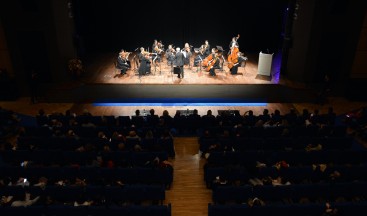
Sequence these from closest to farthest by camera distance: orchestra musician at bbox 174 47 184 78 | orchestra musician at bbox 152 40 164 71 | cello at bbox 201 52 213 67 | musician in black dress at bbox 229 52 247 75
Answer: orchestra musician at bbox 174 47 184 78, musician in black dress at bbox 229 52 247 75, cello at bbox 201 52 213 67, orchestra musician at bbox 152 40 164 71

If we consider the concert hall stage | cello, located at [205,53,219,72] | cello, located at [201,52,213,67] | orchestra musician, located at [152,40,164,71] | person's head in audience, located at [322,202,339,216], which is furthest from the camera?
orchestra musician, located at [152,40,164,71]

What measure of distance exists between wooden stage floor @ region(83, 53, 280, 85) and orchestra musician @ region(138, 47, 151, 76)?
195 millimetres

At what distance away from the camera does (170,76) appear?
1286cm

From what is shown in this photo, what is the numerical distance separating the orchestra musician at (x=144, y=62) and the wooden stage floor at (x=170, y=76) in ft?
0.64

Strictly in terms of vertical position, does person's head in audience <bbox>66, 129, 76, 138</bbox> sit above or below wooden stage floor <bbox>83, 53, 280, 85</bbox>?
below

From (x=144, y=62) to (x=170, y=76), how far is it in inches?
41.0

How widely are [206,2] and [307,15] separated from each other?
15.5 feet

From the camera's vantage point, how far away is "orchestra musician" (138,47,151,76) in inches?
494

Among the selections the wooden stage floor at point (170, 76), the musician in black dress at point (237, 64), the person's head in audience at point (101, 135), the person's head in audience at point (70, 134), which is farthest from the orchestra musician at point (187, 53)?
the person's head in audience at point (70, 134)

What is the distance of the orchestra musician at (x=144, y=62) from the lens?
1255 centimetres

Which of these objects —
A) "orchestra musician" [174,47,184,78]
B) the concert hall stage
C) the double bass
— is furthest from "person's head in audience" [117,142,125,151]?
the double bass

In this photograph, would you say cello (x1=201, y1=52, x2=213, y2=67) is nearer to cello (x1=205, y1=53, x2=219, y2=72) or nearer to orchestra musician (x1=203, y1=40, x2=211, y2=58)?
cello (x1=205, y1=53, x2=219, y2=72)

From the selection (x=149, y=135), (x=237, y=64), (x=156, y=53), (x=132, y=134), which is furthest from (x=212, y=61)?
(x=132, y=134)

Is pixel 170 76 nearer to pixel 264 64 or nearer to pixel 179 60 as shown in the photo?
pixel 179 60
